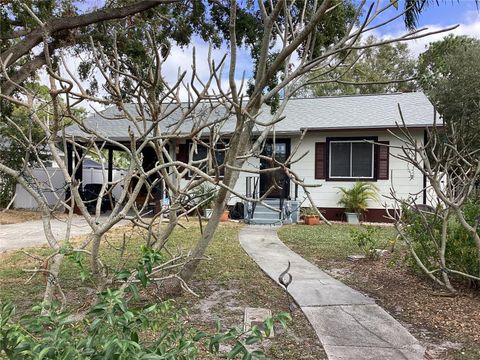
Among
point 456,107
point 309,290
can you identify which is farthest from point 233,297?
point 456,107

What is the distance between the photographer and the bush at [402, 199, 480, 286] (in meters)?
5.20

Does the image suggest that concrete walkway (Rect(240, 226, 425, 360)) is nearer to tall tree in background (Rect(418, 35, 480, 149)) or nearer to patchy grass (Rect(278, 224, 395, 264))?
patchy grass (Rect(278, 224, 395, 264))

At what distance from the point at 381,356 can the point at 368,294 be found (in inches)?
77.2

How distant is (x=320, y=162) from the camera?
1437 centimetres

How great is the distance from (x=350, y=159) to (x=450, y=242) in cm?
898

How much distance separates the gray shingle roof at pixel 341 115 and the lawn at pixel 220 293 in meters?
6.53

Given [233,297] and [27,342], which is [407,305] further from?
[27,342]

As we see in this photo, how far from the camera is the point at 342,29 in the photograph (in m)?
8.13

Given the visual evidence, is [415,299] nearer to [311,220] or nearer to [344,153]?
[311,220]

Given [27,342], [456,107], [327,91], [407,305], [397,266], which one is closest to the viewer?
[27,342]

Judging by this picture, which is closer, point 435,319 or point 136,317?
point 136,317

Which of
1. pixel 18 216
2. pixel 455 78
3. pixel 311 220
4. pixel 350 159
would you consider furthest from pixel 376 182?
pixel 455 78

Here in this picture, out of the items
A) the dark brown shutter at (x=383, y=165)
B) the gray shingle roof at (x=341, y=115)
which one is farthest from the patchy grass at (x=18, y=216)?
the dark brown shutter at (x=383, y=165)

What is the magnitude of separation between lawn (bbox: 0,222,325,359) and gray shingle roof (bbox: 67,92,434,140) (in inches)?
257
